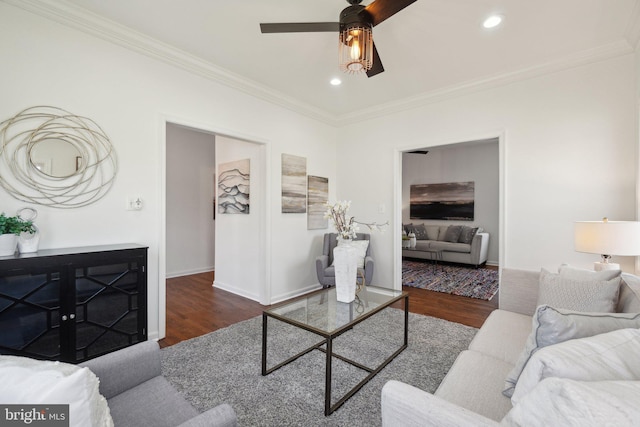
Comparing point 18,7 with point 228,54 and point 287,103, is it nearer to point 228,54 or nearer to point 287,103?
→ point 228,54

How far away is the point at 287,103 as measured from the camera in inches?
152

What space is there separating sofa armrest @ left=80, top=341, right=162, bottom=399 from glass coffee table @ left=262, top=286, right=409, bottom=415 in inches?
31.0

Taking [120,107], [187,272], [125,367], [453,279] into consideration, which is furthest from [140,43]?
[453,279]

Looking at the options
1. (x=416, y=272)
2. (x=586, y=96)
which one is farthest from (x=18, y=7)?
(x=416, y=272)

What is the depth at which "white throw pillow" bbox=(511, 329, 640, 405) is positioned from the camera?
0.77m

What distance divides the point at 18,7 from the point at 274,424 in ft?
10.8

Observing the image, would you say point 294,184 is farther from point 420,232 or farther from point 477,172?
point 477,172

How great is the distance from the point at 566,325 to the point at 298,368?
5.69 feet

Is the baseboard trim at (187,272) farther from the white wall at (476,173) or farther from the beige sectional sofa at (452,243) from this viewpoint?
the white wall at (476,173)

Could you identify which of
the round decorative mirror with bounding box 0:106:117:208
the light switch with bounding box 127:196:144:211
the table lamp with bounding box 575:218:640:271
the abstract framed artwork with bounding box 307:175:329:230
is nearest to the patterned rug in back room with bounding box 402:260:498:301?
the abstract framed artwork with bounding box 307:175:329:230

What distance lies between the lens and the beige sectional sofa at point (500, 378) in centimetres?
69

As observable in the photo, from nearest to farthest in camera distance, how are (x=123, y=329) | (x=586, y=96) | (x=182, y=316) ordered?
1. (x=123, y=329)
2. (x=586, y=96)
3. (x=182, y=316)

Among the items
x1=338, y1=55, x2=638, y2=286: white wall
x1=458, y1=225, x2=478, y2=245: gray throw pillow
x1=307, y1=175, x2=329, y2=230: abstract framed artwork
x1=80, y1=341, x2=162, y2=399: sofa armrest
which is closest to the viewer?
x1=80, y1=341, x2=162, y2=399: sofa armrest

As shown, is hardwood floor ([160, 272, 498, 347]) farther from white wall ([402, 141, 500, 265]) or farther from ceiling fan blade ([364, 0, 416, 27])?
ceiling fan blade ([364, 0, 416, 27])
